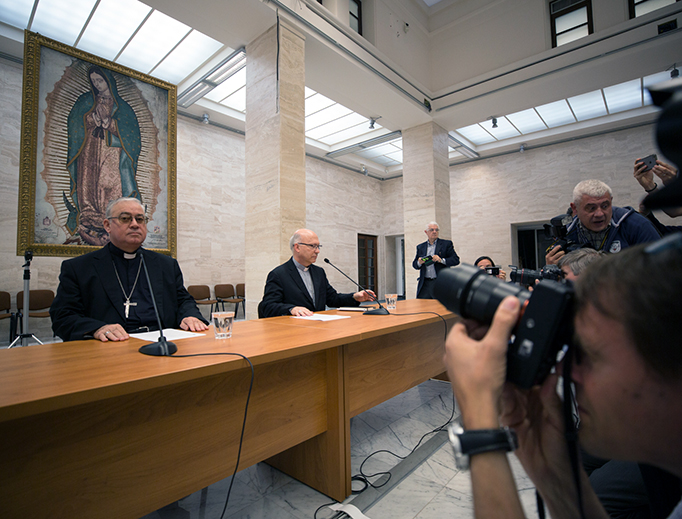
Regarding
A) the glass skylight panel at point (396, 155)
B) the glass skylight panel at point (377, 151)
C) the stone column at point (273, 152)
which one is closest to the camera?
the stone column at point (273, 152)

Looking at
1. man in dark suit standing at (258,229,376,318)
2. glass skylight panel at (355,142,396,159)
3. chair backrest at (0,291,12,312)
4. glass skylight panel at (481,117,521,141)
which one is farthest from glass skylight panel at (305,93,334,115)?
chair backrest at (0,291,12,312)

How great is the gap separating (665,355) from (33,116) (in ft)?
14.3

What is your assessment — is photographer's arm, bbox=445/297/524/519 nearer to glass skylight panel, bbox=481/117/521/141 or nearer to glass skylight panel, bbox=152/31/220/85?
glass skylight panel, bbox=152/31/220/85

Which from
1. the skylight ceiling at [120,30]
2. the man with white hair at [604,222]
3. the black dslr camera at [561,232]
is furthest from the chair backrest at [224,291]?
the man with white hair at [604,222]

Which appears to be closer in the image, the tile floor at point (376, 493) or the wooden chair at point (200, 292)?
the tile floor at point (376, 493)

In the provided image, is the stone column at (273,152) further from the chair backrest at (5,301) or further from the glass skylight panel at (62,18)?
the chair backrest at (5,301)

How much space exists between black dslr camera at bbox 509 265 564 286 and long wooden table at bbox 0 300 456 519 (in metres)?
0.78

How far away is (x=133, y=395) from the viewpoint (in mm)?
1162

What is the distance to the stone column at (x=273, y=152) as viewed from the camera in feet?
13.5

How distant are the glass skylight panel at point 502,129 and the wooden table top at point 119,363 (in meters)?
7.81

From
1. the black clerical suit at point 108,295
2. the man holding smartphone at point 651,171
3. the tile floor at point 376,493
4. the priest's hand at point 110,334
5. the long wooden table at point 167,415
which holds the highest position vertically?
the man holding smartphone at point 651,171

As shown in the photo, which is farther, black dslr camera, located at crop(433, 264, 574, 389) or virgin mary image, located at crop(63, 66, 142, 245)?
virgin mary image, located at crop(63, 66, 142, 245)

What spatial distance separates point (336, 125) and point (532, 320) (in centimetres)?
839

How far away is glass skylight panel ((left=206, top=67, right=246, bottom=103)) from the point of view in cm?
613
